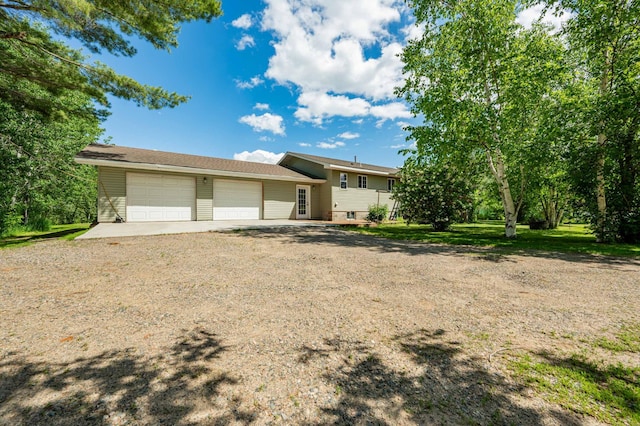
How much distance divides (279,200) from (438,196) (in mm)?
9568

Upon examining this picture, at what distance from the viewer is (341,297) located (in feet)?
13.3

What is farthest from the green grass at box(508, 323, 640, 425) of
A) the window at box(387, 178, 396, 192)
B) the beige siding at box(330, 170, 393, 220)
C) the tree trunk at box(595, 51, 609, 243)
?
the window at box(387, 178, 396, 192)

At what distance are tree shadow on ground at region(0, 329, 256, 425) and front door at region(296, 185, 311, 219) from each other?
52.6 feet

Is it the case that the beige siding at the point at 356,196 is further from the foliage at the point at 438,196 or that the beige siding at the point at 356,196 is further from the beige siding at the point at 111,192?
the beige siding at the point at 111,192

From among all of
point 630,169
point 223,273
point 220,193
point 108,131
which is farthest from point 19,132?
point 630,169

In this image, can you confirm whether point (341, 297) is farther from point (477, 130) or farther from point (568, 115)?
point (568, 115)

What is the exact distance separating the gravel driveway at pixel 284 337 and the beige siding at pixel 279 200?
11.2 m

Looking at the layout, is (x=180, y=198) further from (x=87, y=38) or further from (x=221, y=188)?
(x=87, y=38)

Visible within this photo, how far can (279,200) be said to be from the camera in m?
17.5

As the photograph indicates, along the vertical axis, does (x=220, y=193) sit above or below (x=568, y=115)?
below

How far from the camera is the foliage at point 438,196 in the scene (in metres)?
13.5

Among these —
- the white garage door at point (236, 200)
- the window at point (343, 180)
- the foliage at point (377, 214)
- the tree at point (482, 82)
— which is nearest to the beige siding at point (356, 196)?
the window at point (343, 180)

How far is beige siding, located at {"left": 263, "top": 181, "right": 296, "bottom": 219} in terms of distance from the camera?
666 inches

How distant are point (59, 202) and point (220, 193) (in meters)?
12.0
